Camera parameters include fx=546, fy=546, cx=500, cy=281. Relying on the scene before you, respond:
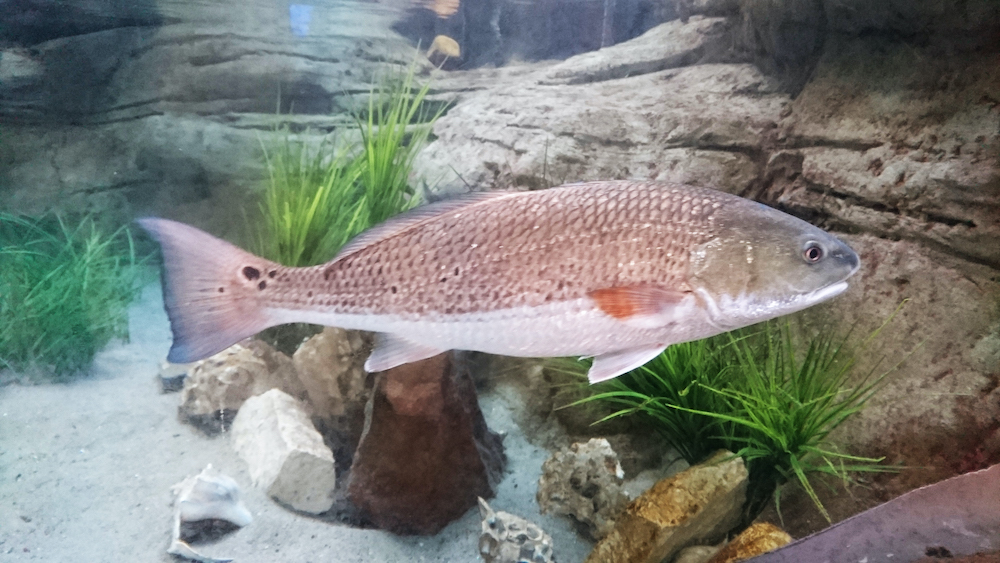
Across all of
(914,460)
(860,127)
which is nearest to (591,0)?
(860,127)

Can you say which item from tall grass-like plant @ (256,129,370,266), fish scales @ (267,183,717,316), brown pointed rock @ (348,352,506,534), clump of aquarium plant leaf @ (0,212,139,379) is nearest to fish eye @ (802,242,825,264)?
fish scales @ (267,183,717,316)

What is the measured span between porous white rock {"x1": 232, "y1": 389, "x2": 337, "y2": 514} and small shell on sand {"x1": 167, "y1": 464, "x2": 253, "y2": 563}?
0.21m

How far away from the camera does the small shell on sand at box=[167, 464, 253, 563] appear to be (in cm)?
273

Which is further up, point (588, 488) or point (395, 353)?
point (395, 353)

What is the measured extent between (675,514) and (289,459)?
6.69 feet

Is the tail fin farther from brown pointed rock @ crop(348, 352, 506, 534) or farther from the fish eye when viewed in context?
the fish eye

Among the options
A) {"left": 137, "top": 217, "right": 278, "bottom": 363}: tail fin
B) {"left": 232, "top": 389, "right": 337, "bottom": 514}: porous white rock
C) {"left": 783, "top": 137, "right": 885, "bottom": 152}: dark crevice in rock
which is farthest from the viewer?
{"left": 783, "top": 137, "right": 885, "bottom": 152}: dark crevice in rock

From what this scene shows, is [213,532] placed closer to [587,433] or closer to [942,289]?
[587,433]

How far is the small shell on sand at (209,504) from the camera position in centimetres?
273

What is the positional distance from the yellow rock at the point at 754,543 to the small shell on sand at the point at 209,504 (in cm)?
236

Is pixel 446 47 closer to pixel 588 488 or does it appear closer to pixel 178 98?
pixel 178 98

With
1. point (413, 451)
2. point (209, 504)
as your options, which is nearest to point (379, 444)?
point (413, 451)

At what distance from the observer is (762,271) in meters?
1.78

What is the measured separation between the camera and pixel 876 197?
3344 millimetres
